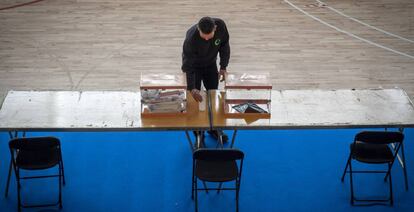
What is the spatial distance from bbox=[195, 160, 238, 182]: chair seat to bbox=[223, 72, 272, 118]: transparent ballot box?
51 centimetres

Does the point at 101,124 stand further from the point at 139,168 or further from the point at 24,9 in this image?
the point at 24,9

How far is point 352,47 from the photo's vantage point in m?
8.91

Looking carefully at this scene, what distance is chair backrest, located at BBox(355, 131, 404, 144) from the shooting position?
564 cm

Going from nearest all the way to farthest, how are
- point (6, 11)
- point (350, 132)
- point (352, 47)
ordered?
point (350, 132)
point (352, 47)
point (6, 11)

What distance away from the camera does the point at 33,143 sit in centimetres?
546

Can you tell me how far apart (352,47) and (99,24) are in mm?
4078

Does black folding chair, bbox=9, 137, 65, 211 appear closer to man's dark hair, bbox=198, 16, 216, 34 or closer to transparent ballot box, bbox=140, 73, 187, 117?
transparent ballot box, bbox=140, 73, 187, 117

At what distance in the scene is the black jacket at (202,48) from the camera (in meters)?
6.03

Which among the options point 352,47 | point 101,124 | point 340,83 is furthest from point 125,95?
point 352,47

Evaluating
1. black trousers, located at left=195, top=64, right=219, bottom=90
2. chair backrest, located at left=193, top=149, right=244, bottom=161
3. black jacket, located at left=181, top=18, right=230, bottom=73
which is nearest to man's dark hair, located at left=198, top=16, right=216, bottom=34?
black jacket, located at left=181, top=18, right=230, bottom=73

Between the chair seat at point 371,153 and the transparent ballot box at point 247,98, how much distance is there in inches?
39.3

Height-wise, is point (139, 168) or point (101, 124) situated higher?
point (101, 124)

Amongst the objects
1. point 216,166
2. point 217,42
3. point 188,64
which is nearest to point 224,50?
point 217,42

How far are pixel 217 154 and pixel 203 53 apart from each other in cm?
128
